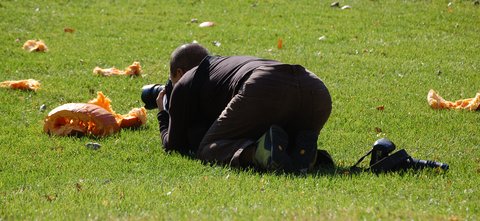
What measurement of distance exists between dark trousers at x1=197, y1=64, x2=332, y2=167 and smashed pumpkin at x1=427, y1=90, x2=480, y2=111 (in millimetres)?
3237

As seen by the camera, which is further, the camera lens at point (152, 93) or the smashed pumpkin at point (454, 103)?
the smashed pumpkin at point (454, 103)

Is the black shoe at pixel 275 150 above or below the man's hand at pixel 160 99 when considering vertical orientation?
above

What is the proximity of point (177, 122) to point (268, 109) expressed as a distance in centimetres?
93

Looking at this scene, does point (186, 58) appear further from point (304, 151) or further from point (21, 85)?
point (21, 85)

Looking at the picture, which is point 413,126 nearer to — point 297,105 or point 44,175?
point 297,105

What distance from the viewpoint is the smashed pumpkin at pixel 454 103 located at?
10.1 metres

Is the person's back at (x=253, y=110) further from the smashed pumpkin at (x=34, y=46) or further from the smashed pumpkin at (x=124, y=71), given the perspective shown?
the smashed pumpkin at (x=34, y=46)

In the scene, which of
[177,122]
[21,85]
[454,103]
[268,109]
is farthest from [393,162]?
[21,85]

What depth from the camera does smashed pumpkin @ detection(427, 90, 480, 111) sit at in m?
10.1

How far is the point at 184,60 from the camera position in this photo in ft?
26.2

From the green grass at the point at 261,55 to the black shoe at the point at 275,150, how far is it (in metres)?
0.14

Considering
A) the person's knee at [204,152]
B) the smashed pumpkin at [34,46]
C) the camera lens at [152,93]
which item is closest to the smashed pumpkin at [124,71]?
the smashed pumpkin at [34,46]

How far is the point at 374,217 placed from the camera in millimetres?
5266

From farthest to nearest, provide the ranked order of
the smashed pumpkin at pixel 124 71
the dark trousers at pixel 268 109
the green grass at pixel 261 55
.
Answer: the smashed pumpkin at pixel 124 71, the dark trousers at pixel 268 109, the green grass at pixel 261 55
